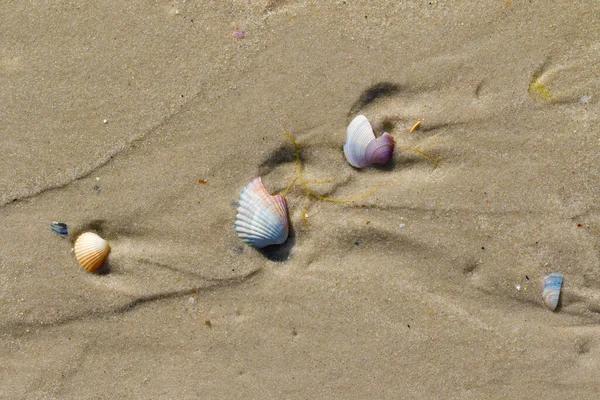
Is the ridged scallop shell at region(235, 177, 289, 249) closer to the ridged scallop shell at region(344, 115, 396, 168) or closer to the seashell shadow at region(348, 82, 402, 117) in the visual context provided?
the ridged scallop shell at region(344, 115, 396, 168)

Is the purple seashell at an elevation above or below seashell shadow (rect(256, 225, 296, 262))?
above

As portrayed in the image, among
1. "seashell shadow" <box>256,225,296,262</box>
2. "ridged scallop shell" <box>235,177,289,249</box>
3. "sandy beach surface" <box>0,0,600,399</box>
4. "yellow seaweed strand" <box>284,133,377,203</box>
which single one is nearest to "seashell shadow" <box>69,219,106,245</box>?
"sandy beach surface" <box>0,0,600,399</box>

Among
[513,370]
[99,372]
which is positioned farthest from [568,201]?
[99,372]

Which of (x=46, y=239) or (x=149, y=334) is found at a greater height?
(x=46, y=239)

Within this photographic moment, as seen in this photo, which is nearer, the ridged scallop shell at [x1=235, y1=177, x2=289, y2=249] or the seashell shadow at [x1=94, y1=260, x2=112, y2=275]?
the ridged scallop shell at [x1=235, y1=177, x2=289, y2=249]

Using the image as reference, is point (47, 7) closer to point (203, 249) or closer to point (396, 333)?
point (203, 249)

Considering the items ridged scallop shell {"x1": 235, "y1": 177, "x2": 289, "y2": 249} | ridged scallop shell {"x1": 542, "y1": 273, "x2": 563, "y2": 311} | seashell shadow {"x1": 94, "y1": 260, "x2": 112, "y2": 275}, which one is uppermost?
ridged scallop shell {"x1": 235, "y1": 177, "x2": 289, "y2": 249}
